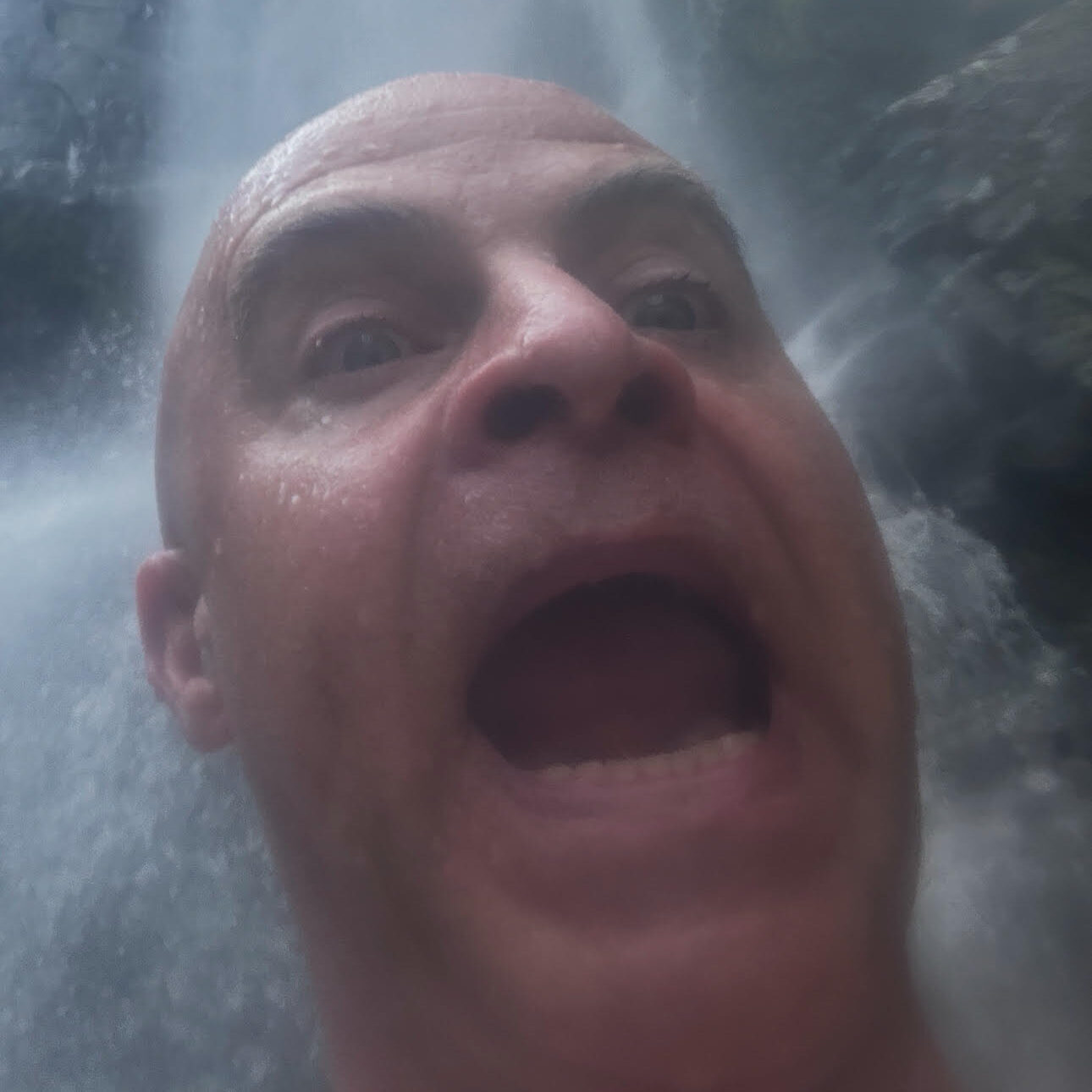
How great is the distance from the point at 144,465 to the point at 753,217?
8.67ft

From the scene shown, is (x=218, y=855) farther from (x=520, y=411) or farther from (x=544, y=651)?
(x=520, y=411)

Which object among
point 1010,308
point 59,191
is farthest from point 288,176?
point 59,191

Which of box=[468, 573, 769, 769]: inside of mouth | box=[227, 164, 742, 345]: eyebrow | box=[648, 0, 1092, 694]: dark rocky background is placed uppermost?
box=[227, 164, 742, 345]: eyebrow

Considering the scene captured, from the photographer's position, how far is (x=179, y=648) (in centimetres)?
129

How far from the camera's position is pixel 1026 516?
2262 mm

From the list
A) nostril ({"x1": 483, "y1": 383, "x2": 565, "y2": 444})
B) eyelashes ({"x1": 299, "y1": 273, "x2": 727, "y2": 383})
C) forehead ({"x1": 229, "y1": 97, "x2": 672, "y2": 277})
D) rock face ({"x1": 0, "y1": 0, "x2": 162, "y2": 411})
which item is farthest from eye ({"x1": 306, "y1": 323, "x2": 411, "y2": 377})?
rock face ({"x1": 0, "y1": 0, "x2": 162, "y2": 411})

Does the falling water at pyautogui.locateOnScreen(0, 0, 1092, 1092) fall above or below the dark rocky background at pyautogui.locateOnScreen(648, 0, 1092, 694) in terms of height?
→ below

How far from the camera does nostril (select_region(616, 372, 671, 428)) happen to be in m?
0.90

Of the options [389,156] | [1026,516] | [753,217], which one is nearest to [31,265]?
[753,217]

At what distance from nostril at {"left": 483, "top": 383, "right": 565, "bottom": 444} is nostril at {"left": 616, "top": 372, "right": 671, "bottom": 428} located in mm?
66

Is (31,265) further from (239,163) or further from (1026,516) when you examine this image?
(1026,516)

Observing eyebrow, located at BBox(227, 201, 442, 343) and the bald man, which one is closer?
the bald man

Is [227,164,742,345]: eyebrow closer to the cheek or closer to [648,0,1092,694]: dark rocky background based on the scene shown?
the cheek

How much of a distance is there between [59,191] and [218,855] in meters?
3.26
